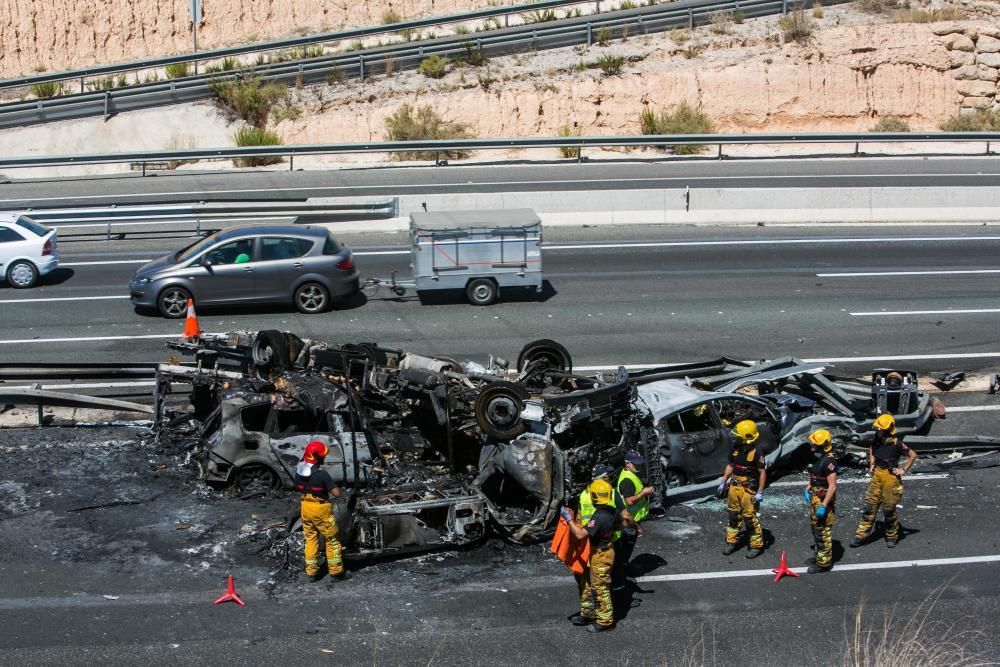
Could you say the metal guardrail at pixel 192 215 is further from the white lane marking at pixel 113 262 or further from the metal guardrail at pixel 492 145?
the metal guardrail at pixel 492 145

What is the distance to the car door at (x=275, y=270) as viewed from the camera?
1922 cm

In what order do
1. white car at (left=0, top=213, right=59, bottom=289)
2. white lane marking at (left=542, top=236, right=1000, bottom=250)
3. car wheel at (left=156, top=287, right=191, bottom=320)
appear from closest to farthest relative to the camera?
car wheel at (left=156, top=287, right=191, bottom=320), white car at (left=0, top=213, right=59, bottom=289), white lane marking at (left=542, top=236, right=1000, bottom=250)

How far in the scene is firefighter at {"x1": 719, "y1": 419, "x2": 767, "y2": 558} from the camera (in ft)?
34.6

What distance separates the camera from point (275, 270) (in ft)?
63.2

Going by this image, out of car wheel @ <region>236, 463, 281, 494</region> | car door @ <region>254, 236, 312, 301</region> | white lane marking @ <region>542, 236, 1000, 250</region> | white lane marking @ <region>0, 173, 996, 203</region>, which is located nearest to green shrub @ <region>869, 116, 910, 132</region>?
white lane marking @ <region>0, 173, 996, 203</region>

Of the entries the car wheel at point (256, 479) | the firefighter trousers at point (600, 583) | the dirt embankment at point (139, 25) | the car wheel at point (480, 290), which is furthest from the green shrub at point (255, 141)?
the firefighter trousers at point (600, 583)

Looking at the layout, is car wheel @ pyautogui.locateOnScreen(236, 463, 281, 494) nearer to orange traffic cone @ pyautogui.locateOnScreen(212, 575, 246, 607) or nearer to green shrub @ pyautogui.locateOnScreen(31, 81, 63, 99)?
orange traffic cone @ pyautogui.locateOnScreen(212, 575, 246, 607)

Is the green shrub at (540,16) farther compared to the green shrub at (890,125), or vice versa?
the green shrub at (540,16)

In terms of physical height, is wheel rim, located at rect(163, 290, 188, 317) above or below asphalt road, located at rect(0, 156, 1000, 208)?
below

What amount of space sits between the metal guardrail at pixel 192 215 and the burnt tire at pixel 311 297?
6.32m

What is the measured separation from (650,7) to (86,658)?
3464 cm

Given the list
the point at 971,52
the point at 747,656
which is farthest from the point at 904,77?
the point at 747,656

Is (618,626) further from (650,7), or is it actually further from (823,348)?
(650,7)

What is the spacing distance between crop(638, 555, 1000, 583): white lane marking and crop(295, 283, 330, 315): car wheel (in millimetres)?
10666
